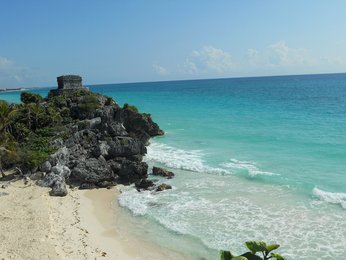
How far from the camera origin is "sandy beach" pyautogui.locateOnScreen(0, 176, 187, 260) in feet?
50.7

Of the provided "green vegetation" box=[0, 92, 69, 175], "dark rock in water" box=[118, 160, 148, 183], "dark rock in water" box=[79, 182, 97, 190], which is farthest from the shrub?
"dark rock in water" box=[79, 182, 97, 190]

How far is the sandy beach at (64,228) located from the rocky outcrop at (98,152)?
149cm

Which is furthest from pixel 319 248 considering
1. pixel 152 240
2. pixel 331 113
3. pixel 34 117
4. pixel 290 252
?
pixel 331 113

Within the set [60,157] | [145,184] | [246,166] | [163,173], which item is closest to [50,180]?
[60,157]

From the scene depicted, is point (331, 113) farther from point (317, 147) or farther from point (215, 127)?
point (317, 147)

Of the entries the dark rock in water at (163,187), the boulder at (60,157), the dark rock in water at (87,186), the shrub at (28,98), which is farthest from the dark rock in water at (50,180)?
the shrub at (28,98)

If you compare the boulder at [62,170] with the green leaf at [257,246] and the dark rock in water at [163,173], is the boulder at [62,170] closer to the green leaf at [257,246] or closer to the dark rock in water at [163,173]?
the dark rock in water at [163,173]

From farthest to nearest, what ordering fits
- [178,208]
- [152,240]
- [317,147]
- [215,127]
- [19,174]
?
1. [215,127]
2. [317,147]
3. [19,174]
4. [178,208]
5. [152,240]

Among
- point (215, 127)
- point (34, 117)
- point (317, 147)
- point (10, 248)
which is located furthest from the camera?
point (215, 127)

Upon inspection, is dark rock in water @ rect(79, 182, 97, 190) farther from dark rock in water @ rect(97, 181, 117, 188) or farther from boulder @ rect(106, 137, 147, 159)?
boulder @ rect(106, 137, 147, 159)

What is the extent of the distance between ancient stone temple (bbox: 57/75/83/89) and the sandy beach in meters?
30.4

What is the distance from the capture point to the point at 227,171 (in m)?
26.7

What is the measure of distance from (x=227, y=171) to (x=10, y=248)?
15599 millimetres

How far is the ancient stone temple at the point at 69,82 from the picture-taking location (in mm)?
51969
